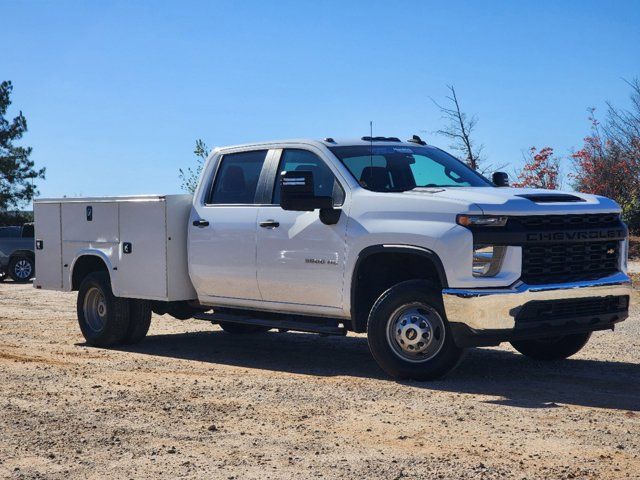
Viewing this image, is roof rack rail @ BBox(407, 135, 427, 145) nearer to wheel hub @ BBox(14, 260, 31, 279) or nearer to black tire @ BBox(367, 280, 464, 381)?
black tire @ BBox(367, 280, 464, 381)

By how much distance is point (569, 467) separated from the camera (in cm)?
565

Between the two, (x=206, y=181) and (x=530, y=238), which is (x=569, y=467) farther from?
(x=206, y=181)

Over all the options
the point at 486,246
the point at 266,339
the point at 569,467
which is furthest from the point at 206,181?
the point at 569,467

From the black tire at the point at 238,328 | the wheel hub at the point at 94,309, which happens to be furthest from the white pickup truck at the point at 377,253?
the black tire at the point at 238,328

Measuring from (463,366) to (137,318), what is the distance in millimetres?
3972

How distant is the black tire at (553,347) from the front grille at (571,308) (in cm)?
95

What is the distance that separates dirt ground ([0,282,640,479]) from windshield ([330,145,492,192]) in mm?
1753

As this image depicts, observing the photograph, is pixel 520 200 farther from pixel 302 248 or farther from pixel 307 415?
pixel 307 415

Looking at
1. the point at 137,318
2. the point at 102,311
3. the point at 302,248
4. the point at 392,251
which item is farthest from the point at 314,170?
the point at 102,311

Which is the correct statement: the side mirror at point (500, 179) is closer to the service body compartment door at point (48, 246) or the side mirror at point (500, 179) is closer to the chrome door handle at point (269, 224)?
the chrome door handle at point (269, 224)

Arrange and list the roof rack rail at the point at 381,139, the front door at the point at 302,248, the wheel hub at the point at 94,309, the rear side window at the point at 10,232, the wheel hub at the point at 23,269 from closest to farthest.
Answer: the front door at the point at 302,248
the roof rack rail at the point at 381,139
the wheel hub at the point at 94,309
the wheel hub at the point at 23,269
the rear side window at the point at 10,232

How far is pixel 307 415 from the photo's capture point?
23.7 feet

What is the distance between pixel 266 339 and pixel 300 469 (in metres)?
6.75

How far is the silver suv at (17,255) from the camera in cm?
2538
